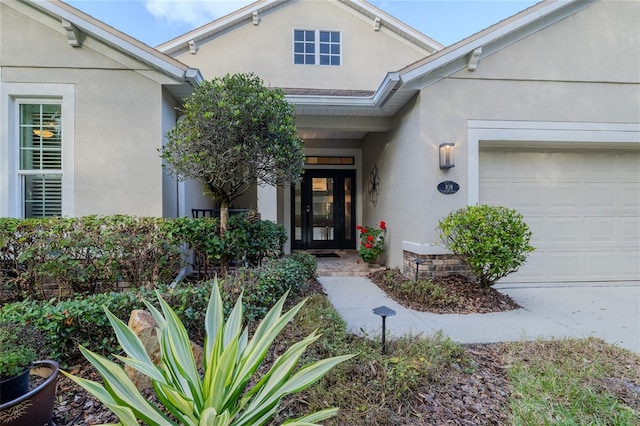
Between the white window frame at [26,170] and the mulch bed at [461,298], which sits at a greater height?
the white window frame at [26,170]

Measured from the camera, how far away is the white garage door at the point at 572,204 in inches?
211

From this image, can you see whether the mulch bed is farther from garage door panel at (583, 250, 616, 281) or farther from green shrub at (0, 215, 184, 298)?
green shrub at (0, 215, 184, 298)

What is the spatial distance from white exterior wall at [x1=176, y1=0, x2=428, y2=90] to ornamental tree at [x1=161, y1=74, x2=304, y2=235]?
17.6ft

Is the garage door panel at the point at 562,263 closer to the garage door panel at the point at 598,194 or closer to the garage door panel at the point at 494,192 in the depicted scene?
the garage door panel at the point at 598,194

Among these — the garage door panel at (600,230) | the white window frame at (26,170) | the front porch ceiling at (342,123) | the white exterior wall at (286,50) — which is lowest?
the garage door panel at (600,230)

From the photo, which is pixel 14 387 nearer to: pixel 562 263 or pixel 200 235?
pixel 200 235

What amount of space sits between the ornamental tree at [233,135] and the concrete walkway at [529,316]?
6.96 ft

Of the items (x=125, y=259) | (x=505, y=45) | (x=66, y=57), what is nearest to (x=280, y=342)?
(x=125, y=259)

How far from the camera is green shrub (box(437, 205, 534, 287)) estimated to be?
164 inches

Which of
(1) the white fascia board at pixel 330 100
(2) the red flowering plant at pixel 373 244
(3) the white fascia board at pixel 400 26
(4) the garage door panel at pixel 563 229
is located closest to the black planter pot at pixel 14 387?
(1) the white fascia board at pixel 330 100

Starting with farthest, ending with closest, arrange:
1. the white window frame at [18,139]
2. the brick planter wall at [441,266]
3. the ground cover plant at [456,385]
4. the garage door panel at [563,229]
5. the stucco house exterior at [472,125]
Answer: the garage door panel at [563,229], the brick planter wall at [441,266], the stucco house exterior at [472,125], the white window frame at [18,139], the ground cover plant at [456,385]

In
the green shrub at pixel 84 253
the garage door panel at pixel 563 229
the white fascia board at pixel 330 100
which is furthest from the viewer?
the white fascia board at pixel 330 100

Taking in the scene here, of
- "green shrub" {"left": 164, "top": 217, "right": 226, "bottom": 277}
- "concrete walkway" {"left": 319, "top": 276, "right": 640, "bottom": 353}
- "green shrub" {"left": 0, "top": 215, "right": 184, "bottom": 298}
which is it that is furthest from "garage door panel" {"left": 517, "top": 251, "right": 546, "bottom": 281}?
"green shrub" {"left": 0, "top": 215, "right": 184, "bottom": 298}

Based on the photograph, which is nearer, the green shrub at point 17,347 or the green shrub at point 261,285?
the green shrub at point 17,347
